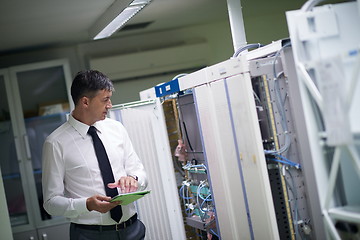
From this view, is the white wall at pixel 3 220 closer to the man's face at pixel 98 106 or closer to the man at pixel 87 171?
the man at pixel 87 171

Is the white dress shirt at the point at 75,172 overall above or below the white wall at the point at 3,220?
above

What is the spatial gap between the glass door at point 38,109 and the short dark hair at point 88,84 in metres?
3.56

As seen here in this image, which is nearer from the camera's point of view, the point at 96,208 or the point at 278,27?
the point at 96,208

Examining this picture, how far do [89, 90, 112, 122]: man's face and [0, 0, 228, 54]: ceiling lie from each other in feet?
5.46

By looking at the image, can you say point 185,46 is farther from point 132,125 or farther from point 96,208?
point 96,208

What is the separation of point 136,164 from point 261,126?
0.82 metres

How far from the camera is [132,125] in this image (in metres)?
4.56

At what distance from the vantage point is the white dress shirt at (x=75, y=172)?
2.90 meters

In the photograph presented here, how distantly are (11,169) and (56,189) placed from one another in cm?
409

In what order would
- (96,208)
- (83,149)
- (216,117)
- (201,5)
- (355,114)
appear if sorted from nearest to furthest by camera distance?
(355,114) → (96,208) → (83,149) → (216,117) → (201,5)

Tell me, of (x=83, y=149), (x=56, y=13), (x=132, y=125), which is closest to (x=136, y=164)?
(x=83, y=149)

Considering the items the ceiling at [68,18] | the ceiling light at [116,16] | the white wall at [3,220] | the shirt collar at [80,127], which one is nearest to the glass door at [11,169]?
the ceiling at [68,18]

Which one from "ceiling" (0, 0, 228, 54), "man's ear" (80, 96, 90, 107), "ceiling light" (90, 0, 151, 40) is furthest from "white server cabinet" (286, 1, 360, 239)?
"ceiling" (0, 0, 228, 54)

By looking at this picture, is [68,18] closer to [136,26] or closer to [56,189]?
[136,26]
